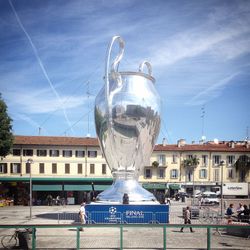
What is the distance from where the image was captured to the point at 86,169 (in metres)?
51.2

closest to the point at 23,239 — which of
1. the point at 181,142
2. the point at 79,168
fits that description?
the point at 79,168

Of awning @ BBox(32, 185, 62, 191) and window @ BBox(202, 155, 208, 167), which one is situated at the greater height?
window @ BBox(202, 155, 208, 167)

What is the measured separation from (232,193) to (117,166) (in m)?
25.0

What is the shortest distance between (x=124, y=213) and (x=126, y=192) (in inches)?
63.0

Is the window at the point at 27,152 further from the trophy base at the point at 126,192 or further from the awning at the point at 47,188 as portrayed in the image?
the trophy base at the point at 126,192

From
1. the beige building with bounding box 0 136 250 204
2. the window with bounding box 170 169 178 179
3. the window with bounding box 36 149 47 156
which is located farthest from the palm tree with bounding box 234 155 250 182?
the window with bounding box 36 149 47 156

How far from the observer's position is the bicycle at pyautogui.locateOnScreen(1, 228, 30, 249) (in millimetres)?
12234

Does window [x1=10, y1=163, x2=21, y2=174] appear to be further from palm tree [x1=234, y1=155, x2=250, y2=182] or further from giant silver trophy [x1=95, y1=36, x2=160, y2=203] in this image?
palm tree [x1=234, y1=155, x2=250, y2=182]

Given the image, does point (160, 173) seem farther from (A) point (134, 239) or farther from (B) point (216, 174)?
(A) point (134, 239)

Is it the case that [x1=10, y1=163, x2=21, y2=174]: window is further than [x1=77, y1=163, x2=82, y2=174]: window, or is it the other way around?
[x1=77, y1=163, x2=82, y2=174]: window

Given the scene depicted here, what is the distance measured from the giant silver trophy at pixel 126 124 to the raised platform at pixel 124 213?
2.60 feet

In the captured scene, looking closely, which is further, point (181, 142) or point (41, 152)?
point (181, 142)

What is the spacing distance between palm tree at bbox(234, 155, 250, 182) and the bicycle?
4863 centimetres

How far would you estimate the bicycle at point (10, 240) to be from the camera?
12.2 metres
